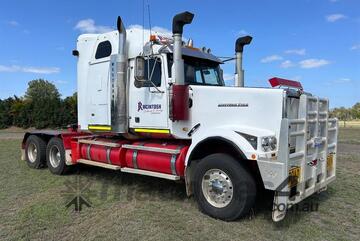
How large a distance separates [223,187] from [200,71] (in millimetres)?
2609

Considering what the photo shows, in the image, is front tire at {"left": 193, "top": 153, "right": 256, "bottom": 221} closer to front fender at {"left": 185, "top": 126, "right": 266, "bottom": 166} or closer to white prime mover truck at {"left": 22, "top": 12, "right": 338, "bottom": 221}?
white prime mover truck at {"left": 22, "top": 12, "right": 338, "bottom": 221}

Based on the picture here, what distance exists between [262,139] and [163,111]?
2.25 m

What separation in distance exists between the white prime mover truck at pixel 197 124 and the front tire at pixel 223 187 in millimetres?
16

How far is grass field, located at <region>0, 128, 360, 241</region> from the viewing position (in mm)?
5055

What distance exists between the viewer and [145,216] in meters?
5.81

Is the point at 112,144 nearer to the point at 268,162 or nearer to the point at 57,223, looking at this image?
the point at 57,223

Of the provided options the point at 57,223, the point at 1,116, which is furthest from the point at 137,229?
the point at 1,116

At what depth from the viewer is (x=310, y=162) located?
18.8ft

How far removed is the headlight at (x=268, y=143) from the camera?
5258mm

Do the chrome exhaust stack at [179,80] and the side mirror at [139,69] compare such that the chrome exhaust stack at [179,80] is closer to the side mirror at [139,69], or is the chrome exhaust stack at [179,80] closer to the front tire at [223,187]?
the side mirror at [139,69]

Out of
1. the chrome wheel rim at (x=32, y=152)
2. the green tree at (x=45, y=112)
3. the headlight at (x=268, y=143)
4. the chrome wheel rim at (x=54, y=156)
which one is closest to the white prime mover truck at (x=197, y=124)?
the headlight at (x=268, y=143)

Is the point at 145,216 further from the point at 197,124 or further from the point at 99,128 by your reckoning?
the point at 99,128

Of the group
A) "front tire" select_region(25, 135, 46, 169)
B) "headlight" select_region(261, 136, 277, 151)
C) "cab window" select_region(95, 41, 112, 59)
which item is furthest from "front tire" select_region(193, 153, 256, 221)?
"front tire" select_region(25, 135, 46, 169)

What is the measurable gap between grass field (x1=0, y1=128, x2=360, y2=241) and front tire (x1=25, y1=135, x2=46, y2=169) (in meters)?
1.82
